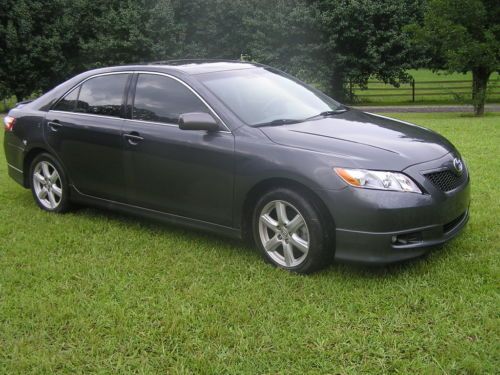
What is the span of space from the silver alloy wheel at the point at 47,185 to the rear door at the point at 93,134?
31cm

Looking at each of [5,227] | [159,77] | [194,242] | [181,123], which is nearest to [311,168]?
[181,123]

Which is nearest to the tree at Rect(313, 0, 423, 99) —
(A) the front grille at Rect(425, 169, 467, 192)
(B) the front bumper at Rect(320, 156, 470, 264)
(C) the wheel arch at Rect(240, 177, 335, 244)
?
(A) the front grille at Rect(425, 169, 467, 192)

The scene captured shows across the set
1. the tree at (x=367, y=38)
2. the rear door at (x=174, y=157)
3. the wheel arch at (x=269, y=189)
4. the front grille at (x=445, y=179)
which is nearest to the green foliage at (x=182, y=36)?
the tree at (x=367, y=38)

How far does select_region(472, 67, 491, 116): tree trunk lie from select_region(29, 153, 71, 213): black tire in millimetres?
17367

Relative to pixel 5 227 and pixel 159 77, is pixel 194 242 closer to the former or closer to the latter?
pixel 159 77

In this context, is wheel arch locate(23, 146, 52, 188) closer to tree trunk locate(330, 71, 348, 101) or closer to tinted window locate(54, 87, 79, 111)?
tinted window locate(54, 87, 79, 111)

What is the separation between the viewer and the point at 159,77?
5.11m

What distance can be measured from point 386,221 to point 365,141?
0.68 metres

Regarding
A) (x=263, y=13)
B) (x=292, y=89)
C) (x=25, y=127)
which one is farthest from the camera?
(x=263, y=13)

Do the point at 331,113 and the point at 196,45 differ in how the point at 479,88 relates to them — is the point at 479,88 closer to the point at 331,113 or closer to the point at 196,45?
the point at 196,45

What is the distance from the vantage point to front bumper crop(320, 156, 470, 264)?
3.86 m

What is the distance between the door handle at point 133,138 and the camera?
502 cm

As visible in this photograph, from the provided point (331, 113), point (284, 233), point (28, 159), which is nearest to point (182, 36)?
point (28, 159)

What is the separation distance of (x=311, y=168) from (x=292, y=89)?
154 centimetres
